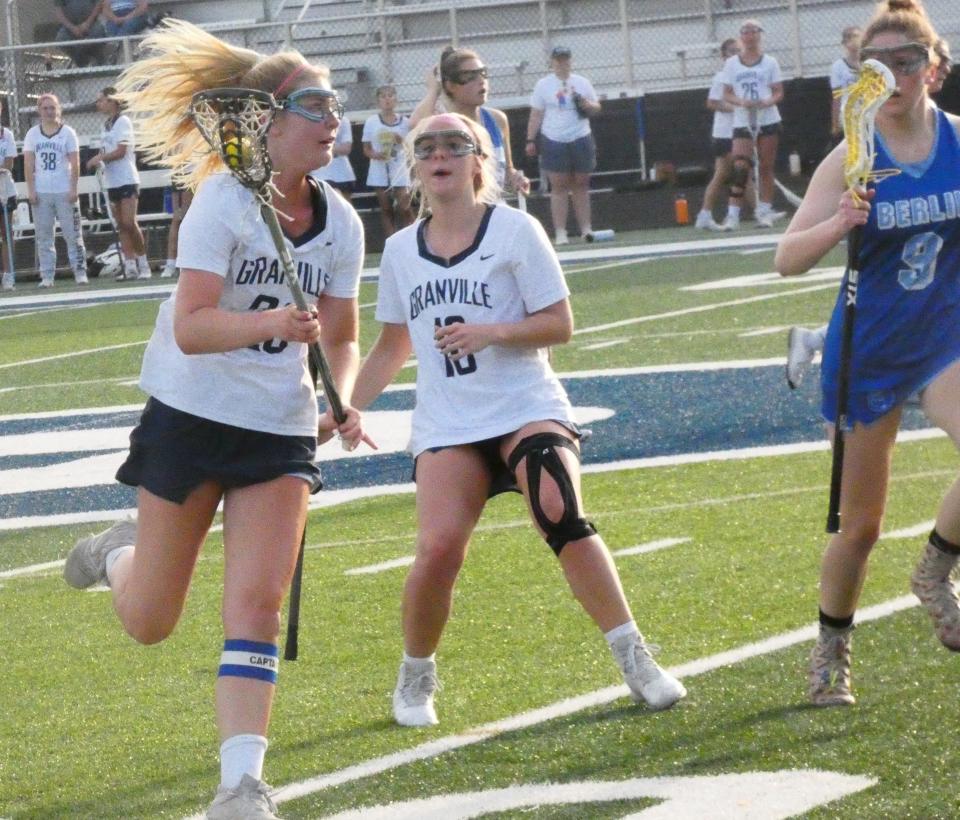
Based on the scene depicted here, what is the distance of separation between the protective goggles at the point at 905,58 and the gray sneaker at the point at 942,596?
129 centimetres

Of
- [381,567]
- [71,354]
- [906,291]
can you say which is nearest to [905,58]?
[906,291]

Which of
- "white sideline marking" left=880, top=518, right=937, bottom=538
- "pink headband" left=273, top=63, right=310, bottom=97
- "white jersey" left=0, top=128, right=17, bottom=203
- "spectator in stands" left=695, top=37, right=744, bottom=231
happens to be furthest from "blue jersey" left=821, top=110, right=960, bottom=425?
"white jersey" left=0, top=128, right=17, bottom=203

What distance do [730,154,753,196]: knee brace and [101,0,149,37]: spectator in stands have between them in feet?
36.2

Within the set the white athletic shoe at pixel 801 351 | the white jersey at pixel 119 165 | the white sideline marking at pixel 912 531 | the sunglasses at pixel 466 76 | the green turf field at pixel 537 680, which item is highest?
the sunglasses at pixel 466 76

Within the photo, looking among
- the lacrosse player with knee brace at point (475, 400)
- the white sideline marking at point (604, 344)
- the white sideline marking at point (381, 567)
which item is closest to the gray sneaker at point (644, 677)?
the lacrosse player with knee brace at point (475, 400)

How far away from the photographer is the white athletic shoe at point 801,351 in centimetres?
562

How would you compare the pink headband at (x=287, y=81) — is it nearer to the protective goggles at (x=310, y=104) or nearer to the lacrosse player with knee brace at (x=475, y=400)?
the protective goggles at (x=310, y=104)

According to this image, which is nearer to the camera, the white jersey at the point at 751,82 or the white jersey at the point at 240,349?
the white jersey at the point at 240,349

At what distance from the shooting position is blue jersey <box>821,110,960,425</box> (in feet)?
16.5

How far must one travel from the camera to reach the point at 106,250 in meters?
26.4

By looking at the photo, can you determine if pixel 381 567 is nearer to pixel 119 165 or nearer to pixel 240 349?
pixel 240 349

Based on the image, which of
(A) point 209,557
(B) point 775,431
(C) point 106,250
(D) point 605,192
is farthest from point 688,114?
(A) point 209,557

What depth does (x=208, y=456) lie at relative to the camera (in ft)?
15.0

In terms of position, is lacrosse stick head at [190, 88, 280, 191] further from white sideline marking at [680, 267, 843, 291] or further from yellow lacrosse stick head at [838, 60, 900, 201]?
white sideline marking at [680, 267, 843, 291]
